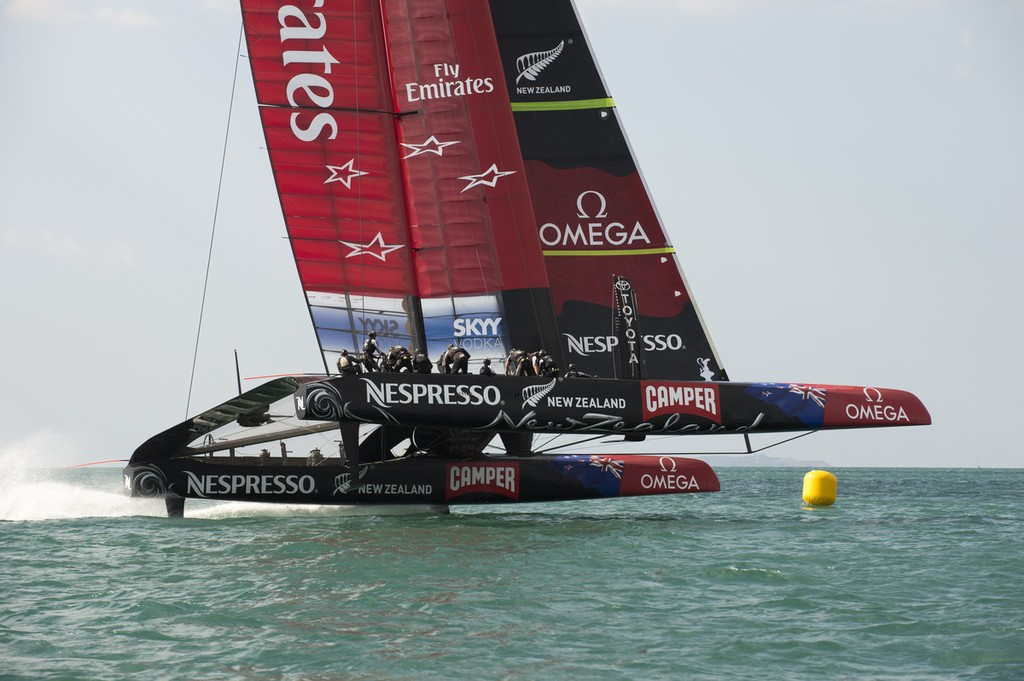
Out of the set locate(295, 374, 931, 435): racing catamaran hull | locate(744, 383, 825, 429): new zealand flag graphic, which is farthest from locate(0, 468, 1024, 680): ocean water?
locate(744, 383, 825, 429): new zealand flag graphic

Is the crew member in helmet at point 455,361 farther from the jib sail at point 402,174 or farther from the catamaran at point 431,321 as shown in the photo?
the jib sail at point 402,174

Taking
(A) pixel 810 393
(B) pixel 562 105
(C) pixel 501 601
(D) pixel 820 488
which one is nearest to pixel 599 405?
(A) pixel 810 393

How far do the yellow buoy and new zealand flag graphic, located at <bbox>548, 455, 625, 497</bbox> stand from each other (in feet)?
14.9

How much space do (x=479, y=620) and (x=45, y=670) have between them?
2555mm

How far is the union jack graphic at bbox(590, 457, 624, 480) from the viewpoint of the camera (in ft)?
46.8

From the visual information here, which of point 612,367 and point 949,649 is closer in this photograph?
point 949,649

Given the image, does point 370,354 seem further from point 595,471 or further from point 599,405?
point 595,471

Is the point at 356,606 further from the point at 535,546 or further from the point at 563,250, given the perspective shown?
the point at 563,250

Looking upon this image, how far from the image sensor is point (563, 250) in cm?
1661

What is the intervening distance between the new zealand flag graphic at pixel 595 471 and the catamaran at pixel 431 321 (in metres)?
0.03

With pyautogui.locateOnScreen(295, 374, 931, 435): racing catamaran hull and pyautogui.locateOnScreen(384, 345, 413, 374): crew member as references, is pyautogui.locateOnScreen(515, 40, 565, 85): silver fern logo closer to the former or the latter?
pyautogui.locateOnScreen(384, 345, 413, 374): crew member

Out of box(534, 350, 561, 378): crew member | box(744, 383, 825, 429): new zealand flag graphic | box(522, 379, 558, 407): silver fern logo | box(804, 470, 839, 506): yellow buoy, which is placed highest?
box(534, 350, 561, 378): crew member

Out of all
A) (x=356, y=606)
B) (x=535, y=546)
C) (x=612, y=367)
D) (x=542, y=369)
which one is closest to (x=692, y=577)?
(x=535, y=546)

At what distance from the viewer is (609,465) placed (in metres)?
14.3
